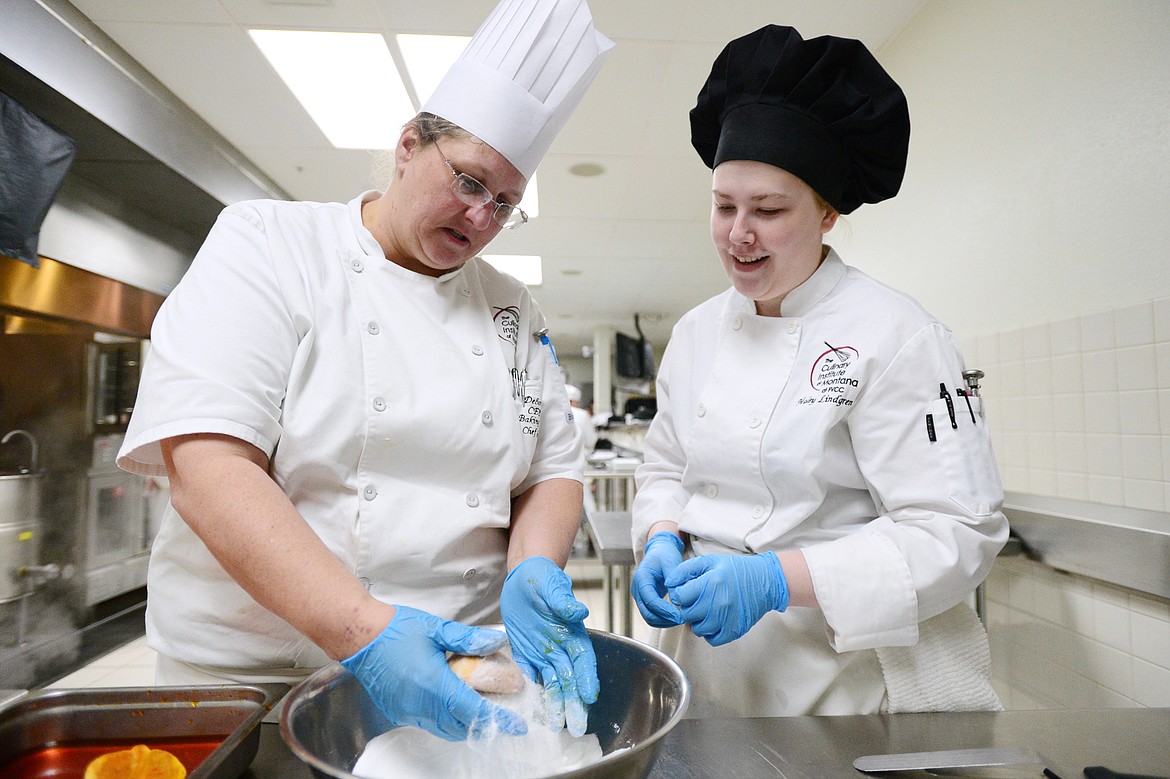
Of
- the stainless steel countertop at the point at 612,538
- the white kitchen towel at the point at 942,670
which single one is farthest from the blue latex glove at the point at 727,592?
the stainless steel countertop at the point at 612,538

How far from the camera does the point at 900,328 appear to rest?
1.07 meters

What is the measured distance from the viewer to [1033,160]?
2.14 metres

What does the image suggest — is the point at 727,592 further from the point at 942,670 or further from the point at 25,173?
the point at 25,173

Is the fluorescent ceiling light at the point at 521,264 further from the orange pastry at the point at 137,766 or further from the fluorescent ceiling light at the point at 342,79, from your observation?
the orange pastry at the point at 137,766

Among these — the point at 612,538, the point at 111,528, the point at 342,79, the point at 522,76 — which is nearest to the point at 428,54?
the point at 342,79

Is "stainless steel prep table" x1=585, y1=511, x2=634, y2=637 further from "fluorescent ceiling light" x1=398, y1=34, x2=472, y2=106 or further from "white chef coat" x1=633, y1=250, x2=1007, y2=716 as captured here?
"fluorescent ceiling light" x1=398, y1=34, x2=472, y2=106

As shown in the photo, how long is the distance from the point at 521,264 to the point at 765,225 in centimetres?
624

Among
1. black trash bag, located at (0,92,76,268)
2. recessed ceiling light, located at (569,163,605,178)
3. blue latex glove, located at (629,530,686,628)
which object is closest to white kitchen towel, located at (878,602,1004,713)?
blue latex glove, located at (629,530,686,628)

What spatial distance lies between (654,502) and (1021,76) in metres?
1.99

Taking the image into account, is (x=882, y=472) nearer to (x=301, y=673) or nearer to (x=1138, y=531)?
(x=1138, y=531)

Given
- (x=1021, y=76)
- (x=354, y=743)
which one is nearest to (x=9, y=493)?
(x=354, y=743)

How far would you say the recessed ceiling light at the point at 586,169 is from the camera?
4425mm

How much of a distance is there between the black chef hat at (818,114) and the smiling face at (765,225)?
0.08 feet

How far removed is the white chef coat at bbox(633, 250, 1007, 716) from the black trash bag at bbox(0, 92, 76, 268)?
2941 mm
